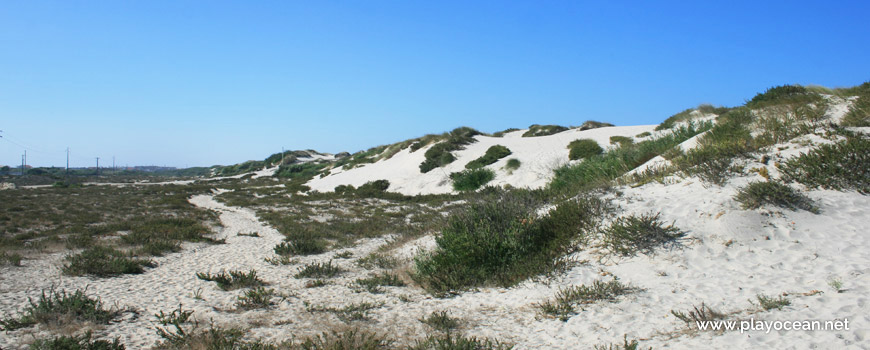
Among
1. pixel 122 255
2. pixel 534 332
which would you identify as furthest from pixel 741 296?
pixel 122 255

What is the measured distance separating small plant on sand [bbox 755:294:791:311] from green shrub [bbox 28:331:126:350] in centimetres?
758

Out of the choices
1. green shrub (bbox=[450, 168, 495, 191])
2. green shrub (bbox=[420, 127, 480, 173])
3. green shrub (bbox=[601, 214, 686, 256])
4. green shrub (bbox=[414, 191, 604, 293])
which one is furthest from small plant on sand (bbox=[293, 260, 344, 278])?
green shrub (bbox=[420, 127, 480, 173])

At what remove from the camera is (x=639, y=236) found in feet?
24.7

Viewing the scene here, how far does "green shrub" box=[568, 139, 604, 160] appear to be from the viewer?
23.9 meters

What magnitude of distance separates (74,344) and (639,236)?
8.24 meters

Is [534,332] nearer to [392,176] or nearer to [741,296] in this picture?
[741,296]

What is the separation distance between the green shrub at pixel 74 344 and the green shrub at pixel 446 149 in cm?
2652

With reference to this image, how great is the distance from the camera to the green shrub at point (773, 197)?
7.70 m

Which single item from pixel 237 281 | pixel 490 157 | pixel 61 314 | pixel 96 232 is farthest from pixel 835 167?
pixel 96 232

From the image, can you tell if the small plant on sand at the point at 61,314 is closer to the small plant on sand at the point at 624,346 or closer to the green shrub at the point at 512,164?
the small plant on sand at the point at 624,346

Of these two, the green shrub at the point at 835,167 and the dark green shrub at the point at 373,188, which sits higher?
the green shrub at the point at 835,167

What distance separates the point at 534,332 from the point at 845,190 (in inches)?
293

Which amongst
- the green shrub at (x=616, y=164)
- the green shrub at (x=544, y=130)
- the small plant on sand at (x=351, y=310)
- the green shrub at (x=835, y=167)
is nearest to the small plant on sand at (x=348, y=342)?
the small plant on sand at (x=351, y=310)

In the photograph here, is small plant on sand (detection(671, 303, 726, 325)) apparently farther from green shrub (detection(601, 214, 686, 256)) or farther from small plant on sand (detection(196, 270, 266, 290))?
small plant on sand (detection(196, 270, 266, 290))
